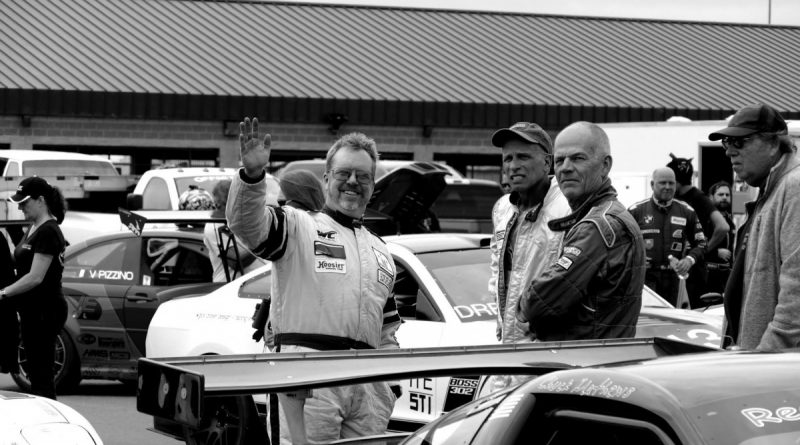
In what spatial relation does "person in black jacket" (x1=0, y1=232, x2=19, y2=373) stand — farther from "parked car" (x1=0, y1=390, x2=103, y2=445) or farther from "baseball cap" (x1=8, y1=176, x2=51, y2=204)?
"parked car" (x1=0, y1=390, x2=103, y2=445)

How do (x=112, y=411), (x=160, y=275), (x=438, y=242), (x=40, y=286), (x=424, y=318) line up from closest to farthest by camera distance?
(x=424, y=318)
(x=438, y=242)
(x=40, y=286)
(x=112, y=411)
(x=160, y=275)

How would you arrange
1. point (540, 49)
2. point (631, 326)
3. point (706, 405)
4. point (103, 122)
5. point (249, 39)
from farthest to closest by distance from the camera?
point (540, 49)
point (249, 39)
point (103, 122)
point (631, 326)
point (706, 405)

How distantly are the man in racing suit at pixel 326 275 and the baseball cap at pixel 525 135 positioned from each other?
0.55 metres

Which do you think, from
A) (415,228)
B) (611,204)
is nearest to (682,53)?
(415,228)

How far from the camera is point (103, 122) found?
2647cm

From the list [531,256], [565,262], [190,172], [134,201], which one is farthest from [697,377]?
[190,172]

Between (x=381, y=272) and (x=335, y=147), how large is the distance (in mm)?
501

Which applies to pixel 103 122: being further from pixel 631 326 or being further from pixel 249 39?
pixel 631 326

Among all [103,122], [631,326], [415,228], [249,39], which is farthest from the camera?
[249,39]

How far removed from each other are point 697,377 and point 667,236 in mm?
8970

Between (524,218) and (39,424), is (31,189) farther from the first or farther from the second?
(524,218)

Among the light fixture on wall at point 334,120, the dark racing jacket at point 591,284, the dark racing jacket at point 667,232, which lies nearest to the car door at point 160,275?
the dark racing jacket at point 667,232

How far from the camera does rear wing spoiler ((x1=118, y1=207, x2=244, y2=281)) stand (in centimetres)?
1086

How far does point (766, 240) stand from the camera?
16.2ft
